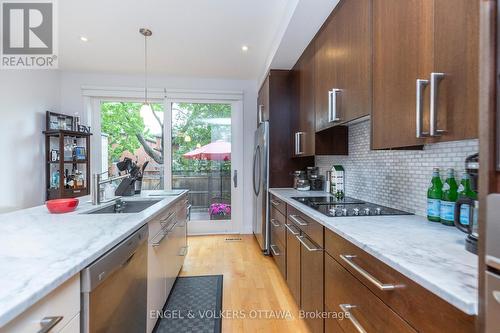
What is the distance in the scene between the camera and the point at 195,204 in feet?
14.3

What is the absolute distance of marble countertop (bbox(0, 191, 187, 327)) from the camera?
24.8 inches

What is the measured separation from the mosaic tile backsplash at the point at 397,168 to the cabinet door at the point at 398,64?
331mm

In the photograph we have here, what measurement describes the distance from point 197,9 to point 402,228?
2489mm

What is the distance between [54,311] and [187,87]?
154 inches

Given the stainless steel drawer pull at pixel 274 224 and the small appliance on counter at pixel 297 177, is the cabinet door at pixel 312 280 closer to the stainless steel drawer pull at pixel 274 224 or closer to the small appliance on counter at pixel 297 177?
the stainless steel drawer pull at pixel 274 224

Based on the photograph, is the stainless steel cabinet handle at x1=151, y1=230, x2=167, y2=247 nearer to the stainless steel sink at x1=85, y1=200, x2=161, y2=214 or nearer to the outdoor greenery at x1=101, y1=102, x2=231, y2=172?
the stainless steel sink at x1=85, y1=200, x2=161, y2=214

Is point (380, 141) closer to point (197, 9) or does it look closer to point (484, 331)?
point (484, 331)

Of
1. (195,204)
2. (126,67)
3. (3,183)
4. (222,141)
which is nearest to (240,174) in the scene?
(222,141)

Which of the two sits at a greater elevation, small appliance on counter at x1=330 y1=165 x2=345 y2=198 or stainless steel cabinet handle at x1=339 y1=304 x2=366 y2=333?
small appliance on counter at x1=330 y1=165 x2=345 y2=198

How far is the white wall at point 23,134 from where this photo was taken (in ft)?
10.1

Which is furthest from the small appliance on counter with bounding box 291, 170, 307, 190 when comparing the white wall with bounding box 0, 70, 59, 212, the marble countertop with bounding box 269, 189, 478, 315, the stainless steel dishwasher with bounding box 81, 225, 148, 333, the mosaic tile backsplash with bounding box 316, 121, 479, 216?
the white wall with bounding box 0, 70, 59, 212

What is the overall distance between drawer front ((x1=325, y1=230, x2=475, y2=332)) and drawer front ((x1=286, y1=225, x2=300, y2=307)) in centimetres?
86

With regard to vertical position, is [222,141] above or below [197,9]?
below

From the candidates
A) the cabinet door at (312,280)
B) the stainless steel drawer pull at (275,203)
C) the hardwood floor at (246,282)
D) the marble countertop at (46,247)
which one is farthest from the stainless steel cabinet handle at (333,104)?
the hardwood floor at (246,282)
